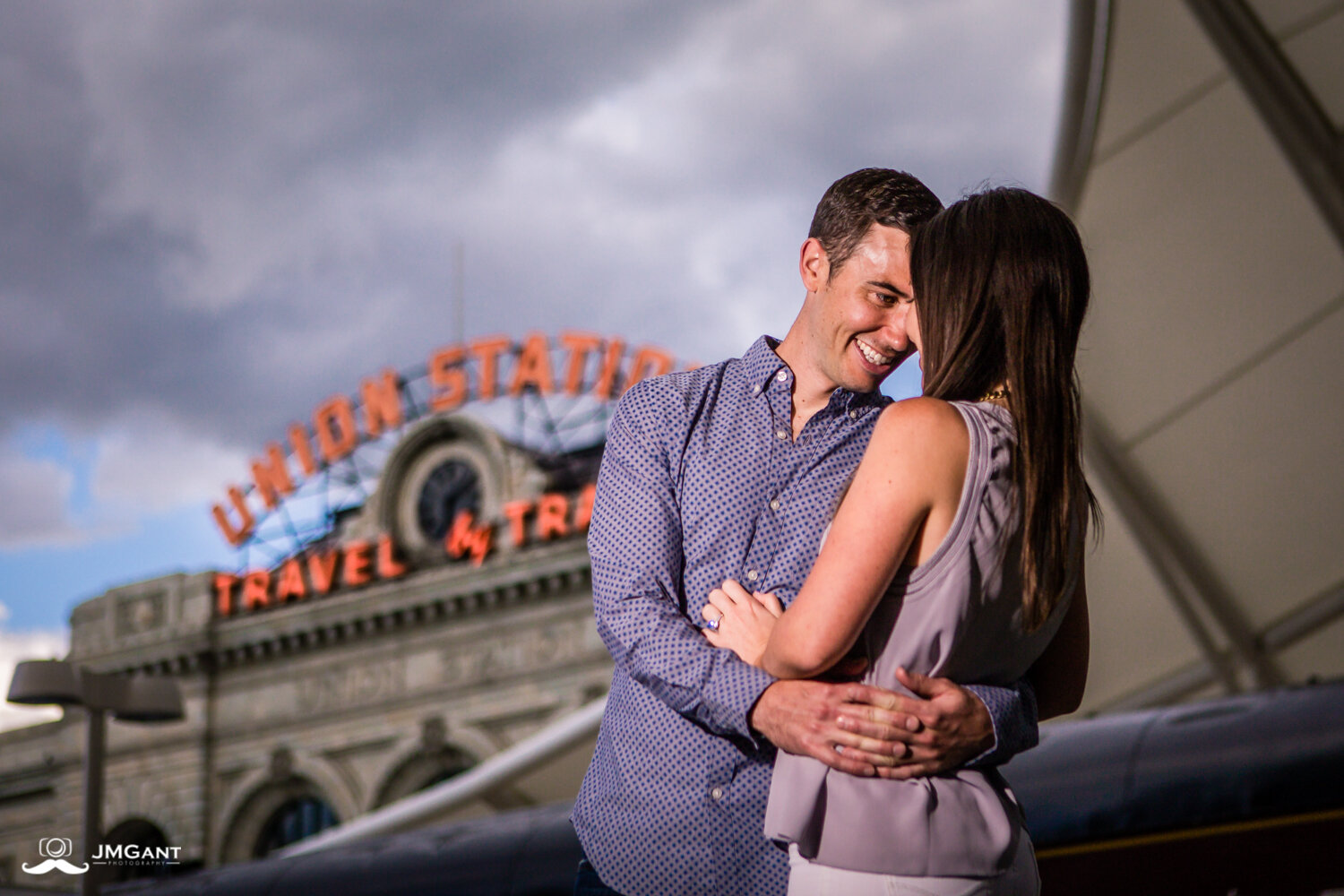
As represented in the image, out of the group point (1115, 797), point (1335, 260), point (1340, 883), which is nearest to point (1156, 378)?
point (1335, 260)

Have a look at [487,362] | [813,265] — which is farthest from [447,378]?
[813,265]

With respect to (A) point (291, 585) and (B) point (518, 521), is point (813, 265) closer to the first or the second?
(B) point (518, 521)

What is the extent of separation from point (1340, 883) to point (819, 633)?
4425 mm

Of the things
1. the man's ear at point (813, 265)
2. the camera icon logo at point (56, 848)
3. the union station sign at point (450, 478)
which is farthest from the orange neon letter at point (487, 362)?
the man's ear at point (813, 265)

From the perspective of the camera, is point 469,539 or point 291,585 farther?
point 291,585

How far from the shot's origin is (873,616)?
204 centimetres

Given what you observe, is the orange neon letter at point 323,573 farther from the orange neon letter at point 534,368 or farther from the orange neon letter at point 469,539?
the orange neon letter at point 534,368

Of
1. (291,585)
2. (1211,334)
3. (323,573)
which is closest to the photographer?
(1211,334)

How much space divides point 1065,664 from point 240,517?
108 feet

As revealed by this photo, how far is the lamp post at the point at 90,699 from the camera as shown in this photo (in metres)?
8.90

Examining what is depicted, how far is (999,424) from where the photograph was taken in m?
2.04

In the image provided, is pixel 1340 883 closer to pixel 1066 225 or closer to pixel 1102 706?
pixel 1066 225

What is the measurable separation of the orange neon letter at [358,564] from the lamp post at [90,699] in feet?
62.2

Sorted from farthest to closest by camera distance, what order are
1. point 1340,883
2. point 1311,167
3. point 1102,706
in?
point 1102,706, point 1311,167, point 1340,883
